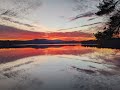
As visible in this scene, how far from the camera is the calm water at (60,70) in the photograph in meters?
4.53

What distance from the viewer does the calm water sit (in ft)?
14.9

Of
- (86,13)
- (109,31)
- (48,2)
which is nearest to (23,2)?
(48,2)

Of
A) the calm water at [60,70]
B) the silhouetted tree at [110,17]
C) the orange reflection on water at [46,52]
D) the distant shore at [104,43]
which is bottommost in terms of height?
the calm water at [60,70]

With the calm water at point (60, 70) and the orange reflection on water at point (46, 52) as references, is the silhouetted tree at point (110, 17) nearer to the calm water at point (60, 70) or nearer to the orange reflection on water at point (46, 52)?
the calm water at point (60, 70)

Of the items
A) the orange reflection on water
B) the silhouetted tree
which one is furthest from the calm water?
the silhouetted tree

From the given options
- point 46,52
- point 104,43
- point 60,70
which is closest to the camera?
point 60,70

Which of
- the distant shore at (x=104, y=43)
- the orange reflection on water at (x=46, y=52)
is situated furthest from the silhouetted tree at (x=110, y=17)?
the orange reflection on water at (x=46, y=52)

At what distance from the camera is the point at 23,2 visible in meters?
5.42

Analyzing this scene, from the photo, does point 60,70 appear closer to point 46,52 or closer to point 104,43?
point 46,52

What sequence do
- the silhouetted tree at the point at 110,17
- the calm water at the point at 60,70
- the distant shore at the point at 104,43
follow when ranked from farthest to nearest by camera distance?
the distant shore at the point at 104,43 < the silhouetted tree at the point at 110,17 < the calm water at the point at 60,70

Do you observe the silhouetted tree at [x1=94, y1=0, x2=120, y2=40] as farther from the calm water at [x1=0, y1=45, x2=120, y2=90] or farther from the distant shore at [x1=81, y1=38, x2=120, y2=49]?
the calm water at [x1=0, y1=45, x2=120, y2=90]

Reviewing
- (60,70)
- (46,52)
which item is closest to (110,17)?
(60,70)

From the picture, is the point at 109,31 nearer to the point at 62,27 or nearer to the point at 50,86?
the point at 62,27

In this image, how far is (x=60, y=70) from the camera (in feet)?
16.5
